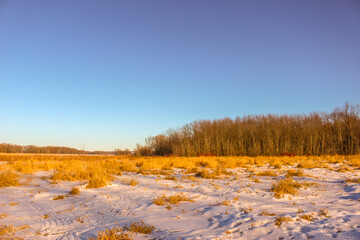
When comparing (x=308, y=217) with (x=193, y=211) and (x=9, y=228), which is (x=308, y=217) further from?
(x=9, y=228)

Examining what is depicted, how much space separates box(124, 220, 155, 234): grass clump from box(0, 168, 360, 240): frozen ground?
0.14 m

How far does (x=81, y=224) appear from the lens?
460 centimetres

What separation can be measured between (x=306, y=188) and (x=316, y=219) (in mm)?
3166

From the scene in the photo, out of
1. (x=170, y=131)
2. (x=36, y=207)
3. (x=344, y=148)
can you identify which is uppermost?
(x=170, y=131)

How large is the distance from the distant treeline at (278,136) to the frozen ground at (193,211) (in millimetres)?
22718

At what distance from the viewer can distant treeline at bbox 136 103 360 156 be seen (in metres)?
28.1

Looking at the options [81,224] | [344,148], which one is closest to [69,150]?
[344,148]

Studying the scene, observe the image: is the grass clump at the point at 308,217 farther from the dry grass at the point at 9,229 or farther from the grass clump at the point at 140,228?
the dry grass at the point at 9,229

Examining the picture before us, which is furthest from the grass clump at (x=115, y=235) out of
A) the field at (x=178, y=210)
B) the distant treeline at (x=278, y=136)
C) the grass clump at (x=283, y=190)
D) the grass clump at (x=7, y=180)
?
the distant treeline at (x=278, y=136)

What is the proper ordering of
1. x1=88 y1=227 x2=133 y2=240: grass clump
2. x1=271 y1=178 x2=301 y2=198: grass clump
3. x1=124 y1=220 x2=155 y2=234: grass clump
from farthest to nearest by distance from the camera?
x1=271 y1=178 x2=301 y2=198: grass clump → x1=124 y1=220 x2=155 y2=234: grass clump → x1=88 y1=227 x2=133 y2=240: grass clump

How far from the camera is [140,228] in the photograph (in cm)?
418

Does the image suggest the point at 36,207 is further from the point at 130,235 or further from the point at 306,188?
the point at 306,188

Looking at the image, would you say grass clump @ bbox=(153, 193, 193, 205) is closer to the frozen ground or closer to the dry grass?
the frozen ground

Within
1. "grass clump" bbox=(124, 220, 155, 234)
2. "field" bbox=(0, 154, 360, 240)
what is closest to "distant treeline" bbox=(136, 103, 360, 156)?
"field" bbox=(0, 154, 360, 240)
